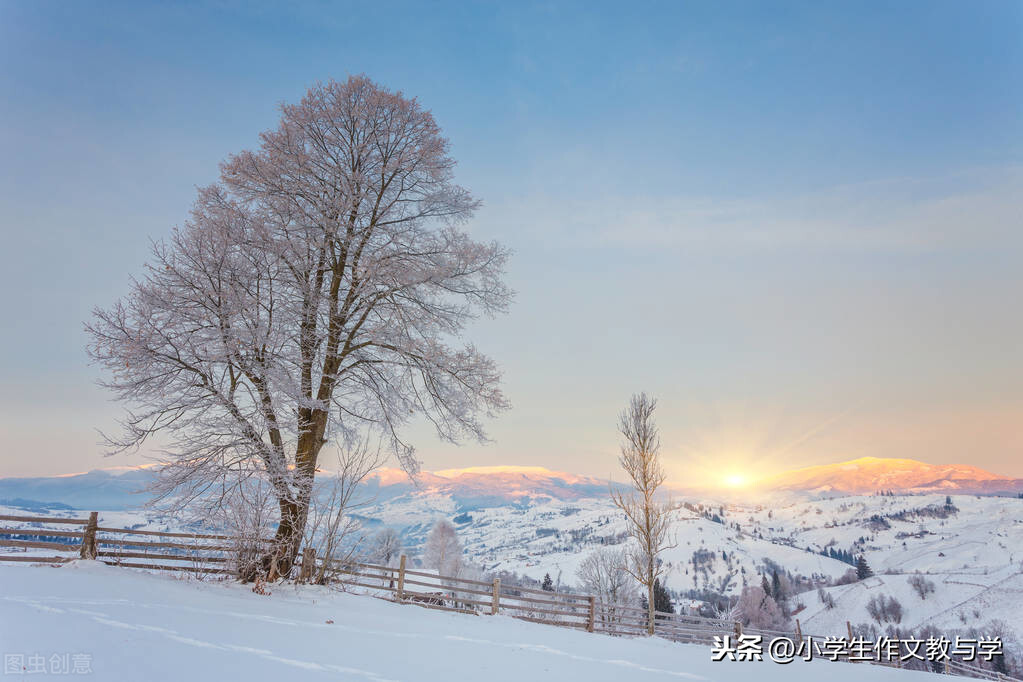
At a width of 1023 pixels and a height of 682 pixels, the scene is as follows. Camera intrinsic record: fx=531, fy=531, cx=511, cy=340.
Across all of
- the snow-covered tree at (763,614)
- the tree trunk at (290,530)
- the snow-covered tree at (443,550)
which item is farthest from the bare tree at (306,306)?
the snow-covered tree at (763,614)

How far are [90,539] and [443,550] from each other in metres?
65.8

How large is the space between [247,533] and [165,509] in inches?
67.5

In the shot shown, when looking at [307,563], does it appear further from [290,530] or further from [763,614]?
[763,614]

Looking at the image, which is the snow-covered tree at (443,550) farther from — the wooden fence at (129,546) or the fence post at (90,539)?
the fence post at (90,539)

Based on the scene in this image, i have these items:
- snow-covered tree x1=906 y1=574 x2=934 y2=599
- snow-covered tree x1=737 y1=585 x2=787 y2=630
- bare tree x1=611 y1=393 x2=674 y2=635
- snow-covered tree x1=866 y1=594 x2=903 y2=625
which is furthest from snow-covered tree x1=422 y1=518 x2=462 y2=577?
snow-covered tree x1=906 y1=574 x2=934 y2=599

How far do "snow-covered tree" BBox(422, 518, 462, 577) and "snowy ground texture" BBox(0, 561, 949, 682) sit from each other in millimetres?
60771

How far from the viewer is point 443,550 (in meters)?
72.4

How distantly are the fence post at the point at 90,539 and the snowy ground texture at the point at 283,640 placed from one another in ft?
2.12

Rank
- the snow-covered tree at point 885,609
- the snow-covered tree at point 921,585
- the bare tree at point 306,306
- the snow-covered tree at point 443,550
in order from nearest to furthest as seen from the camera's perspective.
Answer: the bare tree at point 306,306, the snow-covered tree at point 443,550, the snow-covered tree at point 885,609, the snow-covered tree at point 921,585

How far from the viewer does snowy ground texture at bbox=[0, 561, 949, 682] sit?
5.59 meters

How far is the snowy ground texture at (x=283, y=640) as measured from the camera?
5594 mm

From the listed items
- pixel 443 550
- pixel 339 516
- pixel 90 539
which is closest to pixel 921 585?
pixel 443 550

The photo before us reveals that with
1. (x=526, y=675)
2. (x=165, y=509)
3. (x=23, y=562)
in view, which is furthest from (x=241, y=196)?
(x=526, y=675)

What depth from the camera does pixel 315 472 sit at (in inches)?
464
